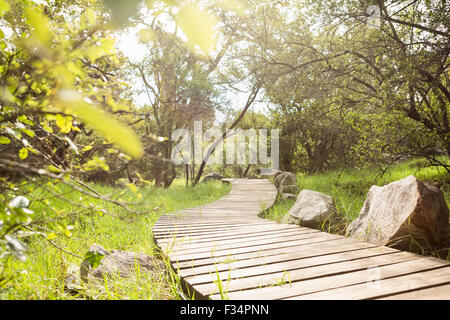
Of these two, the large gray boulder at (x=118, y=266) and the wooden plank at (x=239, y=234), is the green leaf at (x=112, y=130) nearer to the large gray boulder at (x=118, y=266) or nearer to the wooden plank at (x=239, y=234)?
the large gray boulder at (x=118, y=266)

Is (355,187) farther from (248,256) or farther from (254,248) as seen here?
(248,256)

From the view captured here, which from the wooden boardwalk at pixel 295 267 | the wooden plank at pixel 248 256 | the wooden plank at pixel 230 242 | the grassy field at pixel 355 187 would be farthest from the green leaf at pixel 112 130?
the grassy field at pixel 355 187

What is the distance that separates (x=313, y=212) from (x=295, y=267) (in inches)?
86.3

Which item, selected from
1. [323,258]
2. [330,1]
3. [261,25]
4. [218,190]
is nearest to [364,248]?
[323,258]

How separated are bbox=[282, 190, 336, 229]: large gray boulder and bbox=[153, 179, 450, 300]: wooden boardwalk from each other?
74 cm

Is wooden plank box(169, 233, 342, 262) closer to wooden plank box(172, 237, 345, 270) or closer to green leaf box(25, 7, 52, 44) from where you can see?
wooden plank box(172, 237, 345, 270)

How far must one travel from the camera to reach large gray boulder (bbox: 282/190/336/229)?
4055mm

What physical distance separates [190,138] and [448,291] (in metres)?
10.7

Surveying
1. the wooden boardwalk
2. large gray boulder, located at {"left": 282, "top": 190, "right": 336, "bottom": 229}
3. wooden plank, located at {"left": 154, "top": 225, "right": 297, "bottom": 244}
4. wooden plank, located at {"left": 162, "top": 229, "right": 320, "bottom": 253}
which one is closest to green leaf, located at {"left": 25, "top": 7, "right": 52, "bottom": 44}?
the wooden boardwalk

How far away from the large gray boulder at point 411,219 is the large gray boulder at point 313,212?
98 centimetres

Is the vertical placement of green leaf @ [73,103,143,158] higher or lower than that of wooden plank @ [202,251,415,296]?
higher

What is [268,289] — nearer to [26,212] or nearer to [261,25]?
[26,212]

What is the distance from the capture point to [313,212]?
414cm

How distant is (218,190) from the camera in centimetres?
967
